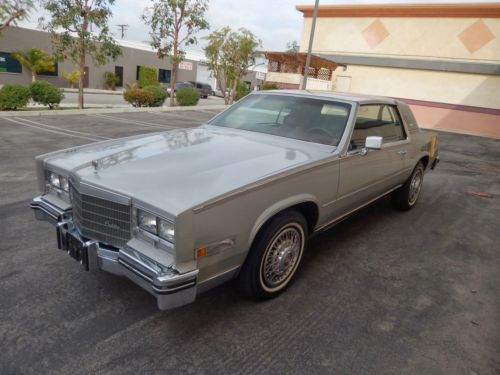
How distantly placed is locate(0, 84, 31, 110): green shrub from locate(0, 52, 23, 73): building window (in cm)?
1848

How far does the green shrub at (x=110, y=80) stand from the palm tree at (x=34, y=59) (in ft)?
19.8

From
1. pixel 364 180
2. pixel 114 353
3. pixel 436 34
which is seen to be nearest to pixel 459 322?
pixel 364 180

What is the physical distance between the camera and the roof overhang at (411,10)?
19.6 metres

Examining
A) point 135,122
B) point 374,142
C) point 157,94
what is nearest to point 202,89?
point 157,94

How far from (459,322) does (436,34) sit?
2232 cm

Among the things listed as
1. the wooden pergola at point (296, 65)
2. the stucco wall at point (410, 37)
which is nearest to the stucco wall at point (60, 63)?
the wooden pergola at point (296, 65)

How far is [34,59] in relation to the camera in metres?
27.7

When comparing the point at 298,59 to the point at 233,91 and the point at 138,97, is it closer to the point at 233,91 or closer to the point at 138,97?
the point at 233,91

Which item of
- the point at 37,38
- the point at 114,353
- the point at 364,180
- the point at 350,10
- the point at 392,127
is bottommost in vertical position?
the point at 114,353

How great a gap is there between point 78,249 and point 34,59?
30843mm

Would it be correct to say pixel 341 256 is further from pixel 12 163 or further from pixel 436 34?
pixel 436 34

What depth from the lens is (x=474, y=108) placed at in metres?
20.0

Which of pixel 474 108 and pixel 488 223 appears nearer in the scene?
pixel 488 223

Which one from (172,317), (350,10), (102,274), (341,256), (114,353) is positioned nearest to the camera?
(114,353)
